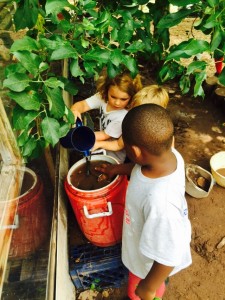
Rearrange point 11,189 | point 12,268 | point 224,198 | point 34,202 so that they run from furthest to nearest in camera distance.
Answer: point 224,198 → point 34,202 → point 11,189 → point 12,268

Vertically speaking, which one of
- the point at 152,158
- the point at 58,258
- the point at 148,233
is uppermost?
the point at 152,158

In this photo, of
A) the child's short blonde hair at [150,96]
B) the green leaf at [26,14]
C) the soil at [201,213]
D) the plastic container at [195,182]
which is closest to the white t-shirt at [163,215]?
the child's short blonde hair at [150,96]

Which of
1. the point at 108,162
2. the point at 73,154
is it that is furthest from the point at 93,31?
the point at 73,154

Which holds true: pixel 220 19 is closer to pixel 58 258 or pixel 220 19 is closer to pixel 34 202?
pixel 34 202

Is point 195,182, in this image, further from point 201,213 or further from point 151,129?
point 151,129

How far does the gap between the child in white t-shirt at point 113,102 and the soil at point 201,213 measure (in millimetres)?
606

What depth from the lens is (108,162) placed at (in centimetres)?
230

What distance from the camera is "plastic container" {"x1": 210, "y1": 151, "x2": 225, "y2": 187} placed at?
3.13 m

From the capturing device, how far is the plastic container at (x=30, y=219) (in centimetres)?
177

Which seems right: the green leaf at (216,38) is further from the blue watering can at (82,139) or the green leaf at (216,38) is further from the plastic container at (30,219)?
the plastic container at (30,219)

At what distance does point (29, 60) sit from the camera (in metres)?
1.47

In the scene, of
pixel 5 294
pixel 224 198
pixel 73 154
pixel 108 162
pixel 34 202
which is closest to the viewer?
pixel 5 294

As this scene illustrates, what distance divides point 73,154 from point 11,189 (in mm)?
1604

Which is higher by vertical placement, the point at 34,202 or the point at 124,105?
the point at 124,105
